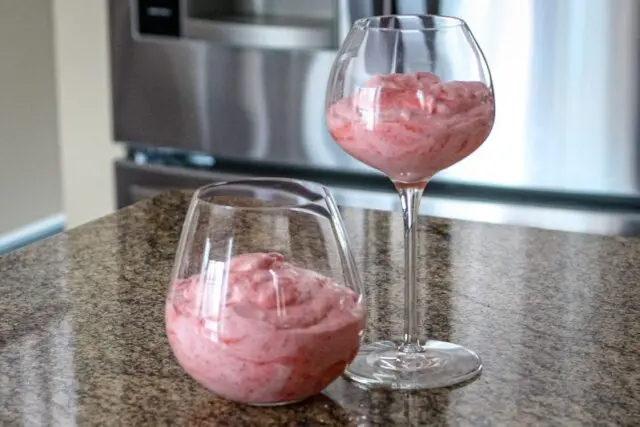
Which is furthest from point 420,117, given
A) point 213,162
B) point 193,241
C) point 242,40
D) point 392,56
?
point 213,162

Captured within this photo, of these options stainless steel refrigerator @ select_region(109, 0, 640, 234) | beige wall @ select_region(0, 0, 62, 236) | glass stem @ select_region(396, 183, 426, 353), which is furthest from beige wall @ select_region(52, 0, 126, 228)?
glass stem @ select_region(396, 183, 426, 353)

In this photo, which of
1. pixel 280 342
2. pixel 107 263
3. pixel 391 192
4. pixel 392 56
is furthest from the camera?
pixel 391 192

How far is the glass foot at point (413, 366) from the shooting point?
2.71 feet

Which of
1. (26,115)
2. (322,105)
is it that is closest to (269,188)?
(322,105)

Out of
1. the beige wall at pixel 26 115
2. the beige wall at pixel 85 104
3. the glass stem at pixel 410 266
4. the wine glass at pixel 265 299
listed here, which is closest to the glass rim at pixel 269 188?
the wine glass at pixel 265 299

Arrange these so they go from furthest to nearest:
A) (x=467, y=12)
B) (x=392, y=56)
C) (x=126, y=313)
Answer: (x=467, y=12)
(x=126, y=313)
(x=392, y=56)

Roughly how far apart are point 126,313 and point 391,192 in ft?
3.94

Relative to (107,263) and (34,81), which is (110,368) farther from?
(34,81)

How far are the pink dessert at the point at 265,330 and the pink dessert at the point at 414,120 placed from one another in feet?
0.42

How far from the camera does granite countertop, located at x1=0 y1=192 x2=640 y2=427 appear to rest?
2.55ft

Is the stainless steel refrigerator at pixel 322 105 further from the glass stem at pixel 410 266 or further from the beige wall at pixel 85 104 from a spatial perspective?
the glass stem at pixel 410 266

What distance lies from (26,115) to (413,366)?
2.91 m

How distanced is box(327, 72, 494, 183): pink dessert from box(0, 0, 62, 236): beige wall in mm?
2787

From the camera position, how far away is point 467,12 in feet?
6.43
